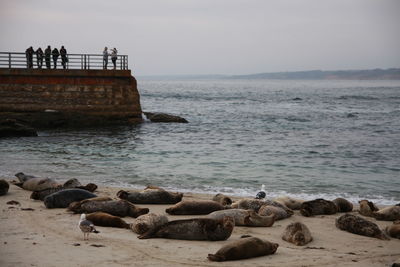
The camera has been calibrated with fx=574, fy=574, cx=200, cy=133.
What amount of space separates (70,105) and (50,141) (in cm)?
627

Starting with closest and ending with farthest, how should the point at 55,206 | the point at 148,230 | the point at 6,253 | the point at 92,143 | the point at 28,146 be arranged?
the point at 6,253, the point at 148,230, the point at 55,206, the point at 28,146, the point at 92,143

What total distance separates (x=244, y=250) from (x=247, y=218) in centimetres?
256

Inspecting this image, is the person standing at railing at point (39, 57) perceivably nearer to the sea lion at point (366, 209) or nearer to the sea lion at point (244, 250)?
the sea lion at point (366, 209)

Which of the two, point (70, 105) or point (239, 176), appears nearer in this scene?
point (239, 176)

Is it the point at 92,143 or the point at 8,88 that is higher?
the point at 8,88

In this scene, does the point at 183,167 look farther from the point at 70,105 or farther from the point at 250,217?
the point at 70,105

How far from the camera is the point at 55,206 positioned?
13016mm

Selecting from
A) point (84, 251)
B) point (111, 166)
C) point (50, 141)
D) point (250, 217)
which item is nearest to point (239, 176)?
point (111, 166)

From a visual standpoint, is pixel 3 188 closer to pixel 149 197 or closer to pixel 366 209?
pixel 149 197

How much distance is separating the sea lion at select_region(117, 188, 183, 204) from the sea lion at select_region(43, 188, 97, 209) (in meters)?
0.92

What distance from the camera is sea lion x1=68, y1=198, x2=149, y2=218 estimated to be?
12172 millimetres

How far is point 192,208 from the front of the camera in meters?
12.6

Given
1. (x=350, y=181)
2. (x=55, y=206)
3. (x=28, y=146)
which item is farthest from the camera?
(x=28, y=146)

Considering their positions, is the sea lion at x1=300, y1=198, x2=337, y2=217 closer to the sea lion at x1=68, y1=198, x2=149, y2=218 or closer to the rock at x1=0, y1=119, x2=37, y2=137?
the sea lion at x1=68, y1=198, x2=149, y2=218
